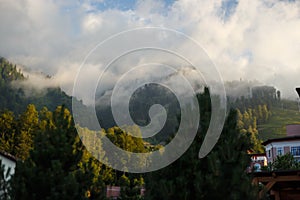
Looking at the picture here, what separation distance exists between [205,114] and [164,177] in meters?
1.89

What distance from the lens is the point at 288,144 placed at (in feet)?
119

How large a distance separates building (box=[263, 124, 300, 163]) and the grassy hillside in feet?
269

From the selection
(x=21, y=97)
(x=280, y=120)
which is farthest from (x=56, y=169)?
(x=280, y=120)

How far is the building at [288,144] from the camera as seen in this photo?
35.8 meters

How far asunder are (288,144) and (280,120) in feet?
360

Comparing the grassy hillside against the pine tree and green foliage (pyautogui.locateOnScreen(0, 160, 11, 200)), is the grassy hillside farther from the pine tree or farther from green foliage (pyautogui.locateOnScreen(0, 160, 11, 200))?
green foliage (pyautogui.locateOnScreen(0, 160, 11, 200))

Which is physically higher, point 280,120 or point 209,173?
point 280,120

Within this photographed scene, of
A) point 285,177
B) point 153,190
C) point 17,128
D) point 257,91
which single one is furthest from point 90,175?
point 257,91

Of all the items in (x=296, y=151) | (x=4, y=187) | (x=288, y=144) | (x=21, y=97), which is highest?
(x=21, y=97)

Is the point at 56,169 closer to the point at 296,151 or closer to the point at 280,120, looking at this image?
the point at 296,151

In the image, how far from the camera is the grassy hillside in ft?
400

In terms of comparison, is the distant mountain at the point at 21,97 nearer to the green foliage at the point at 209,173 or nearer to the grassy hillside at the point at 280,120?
the grassy hillside at the point at 280,120

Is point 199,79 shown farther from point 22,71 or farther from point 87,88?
point 22,71

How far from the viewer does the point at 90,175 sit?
1028 cm
